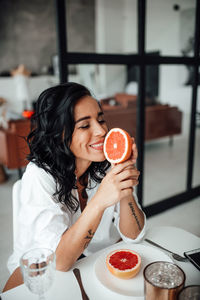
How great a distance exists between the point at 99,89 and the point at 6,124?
1944mm

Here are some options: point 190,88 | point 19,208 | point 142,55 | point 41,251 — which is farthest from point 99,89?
point 41,251

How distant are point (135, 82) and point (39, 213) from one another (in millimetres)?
2153

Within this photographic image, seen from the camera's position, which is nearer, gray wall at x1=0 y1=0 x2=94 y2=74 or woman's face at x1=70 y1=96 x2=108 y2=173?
woman's face at x1=70 y1=96 x2=108 y2=173

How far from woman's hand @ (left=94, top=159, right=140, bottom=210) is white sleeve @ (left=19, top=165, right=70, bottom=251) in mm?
221

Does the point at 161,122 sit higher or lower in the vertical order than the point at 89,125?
lower

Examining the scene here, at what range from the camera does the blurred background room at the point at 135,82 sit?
2498 millimetres

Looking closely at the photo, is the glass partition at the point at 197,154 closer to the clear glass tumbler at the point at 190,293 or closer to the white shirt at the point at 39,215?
the white shirt at the point at 39,215

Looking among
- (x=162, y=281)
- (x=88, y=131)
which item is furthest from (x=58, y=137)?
(x=162, y=281)

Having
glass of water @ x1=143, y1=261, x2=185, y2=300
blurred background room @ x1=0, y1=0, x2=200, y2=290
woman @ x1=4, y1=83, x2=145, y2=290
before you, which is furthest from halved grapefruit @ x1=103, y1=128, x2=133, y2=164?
blurred background room @ x1=0, y1=0, x2=200, y2=290

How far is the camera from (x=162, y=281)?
2.48 ft

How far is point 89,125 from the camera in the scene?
1.24 meters

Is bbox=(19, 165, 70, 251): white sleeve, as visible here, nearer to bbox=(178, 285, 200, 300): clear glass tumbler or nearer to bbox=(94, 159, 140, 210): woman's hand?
bbox=(94, 159, 140, 210): woman's hand

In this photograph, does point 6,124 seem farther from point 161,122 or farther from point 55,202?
point 55,202

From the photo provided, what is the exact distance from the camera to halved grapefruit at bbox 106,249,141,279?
0.90 metres
